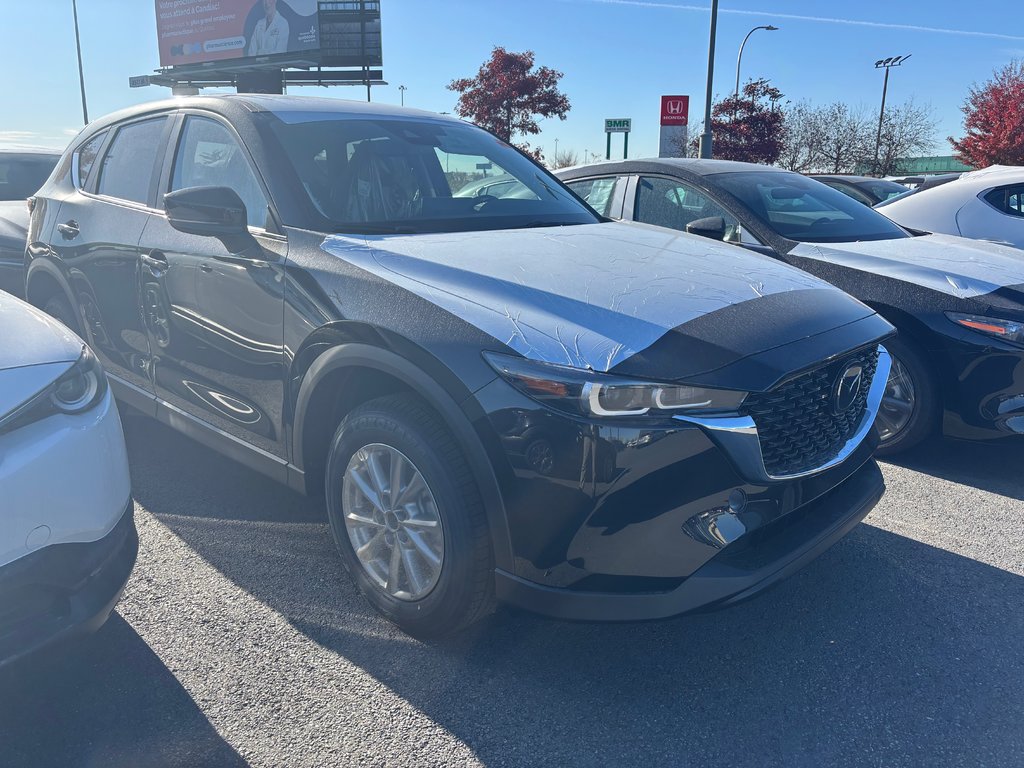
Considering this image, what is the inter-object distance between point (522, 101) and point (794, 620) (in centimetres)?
3293

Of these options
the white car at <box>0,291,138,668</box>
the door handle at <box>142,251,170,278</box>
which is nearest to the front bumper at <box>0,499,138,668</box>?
the white car at <box>0,291,138,668</box>

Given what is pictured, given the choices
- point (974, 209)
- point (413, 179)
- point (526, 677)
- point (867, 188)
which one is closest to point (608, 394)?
point (526, 677)

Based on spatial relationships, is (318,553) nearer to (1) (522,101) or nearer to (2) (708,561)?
(2) (708,561)

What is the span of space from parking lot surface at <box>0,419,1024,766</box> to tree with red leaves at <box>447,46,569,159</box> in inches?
1234

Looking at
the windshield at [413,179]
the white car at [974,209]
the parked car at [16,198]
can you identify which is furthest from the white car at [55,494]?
the white car at [974,209]

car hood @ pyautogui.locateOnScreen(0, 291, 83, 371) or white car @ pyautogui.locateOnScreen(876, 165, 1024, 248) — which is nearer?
car hood @ pyautogui.locateOnScreen(0, 291, 83, 371)

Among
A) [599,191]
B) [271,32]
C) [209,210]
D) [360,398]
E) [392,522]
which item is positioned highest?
[271,32]

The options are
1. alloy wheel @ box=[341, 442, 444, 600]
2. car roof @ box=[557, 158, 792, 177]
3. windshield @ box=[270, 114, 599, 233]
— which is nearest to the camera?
alloy wheel @ box=[341, 442, 444, 600]

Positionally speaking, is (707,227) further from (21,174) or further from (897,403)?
(21,174)

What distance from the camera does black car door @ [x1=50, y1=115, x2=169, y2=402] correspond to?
379cm

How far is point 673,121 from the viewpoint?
15219 millimetres

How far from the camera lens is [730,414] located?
2.24 m

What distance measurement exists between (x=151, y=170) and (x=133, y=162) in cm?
26

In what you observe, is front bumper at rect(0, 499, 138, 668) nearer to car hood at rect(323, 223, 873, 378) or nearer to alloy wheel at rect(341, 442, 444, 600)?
alloy wheel at rect(341, 442, 444, 600)
